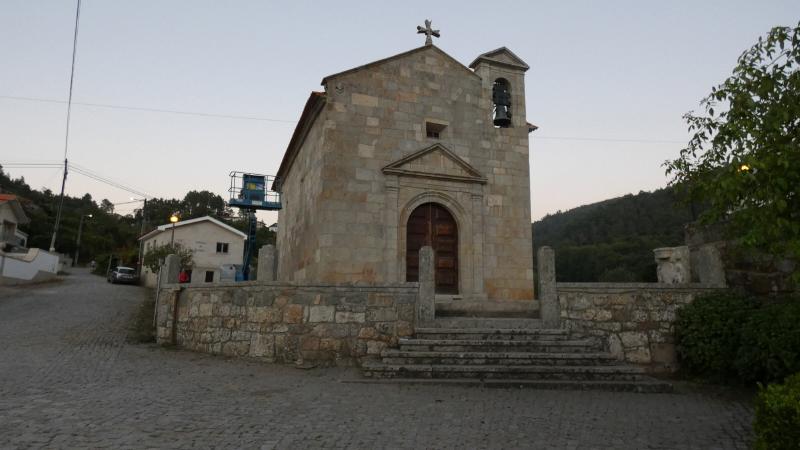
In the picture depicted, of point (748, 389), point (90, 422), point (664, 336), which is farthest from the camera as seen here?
point (664, 336)

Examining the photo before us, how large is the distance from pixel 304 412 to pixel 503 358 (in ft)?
10.5

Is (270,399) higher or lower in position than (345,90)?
lower

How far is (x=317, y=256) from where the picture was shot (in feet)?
34.7

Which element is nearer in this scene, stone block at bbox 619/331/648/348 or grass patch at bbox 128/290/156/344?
stone block at bbox 619/331/648/348

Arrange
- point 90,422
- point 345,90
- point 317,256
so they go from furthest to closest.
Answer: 1. point 345,90
2. point 317,256
3. point 90,422

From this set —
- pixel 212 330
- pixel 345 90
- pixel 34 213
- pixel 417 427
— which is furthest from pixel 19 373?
pixel 34 213

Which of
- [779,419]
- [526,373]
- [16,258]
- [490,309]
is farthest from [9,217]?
[779,419]

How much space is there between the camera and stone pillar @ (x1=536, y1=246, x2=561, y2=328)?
26.6ft

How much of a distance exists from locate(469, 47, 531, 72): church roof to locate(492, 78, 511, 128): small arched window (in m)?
0.51

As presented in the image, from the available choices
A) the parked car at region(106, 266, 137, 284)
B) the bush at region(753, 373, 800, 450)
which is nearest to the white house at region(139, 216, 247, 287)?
the parked car at region(106, 266, 137, 284)

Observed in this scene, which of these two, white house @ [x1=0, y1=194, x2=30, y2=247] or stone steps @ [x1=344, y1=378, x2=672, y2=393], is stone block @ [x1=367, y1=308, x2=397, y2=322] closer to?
stone steps @ [x1=344, y1=378, x2=672, y2=393]

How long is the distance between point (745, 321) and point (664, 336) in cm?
122

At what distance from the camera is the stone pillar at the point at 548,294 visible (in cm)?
811

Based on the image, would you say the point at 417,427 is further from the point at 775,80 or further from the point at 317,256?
the point at 317,256
